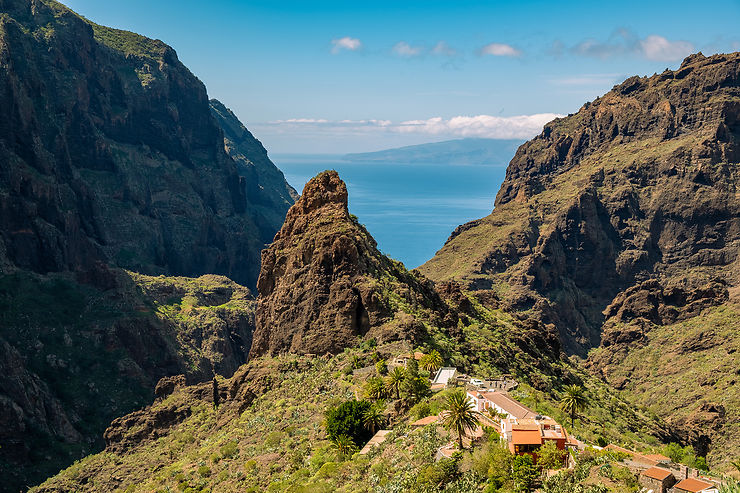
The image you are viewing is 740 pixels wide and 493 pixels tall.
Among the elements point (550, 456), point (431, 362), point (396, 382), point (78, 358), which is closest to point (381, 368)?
point (431, 362)

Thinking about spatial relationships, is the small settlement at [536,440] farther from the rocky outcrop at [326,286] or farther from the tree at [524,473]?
the rocky outcrop at [326,286]

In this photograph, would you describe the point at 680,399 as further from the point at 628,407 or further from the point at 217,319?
the point at 217,319

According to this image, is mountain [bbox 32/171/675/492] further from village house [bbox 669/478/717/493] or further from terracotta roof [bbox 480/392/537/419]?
village house [bbox 669/478/717/493]

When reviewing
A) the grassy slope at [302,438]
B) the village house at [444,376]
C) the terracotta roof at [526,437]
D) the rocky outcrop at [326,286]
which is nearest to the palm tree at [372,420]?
the grassy slope at [302,438]

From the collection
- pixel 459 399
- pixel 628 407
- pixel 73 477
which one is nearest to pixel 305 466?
pixel 459 399

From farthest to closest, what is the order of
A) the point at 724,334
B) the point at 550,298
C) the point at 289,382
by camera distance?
the point at 550,298 → the point at 724,334 → the point at 289,382

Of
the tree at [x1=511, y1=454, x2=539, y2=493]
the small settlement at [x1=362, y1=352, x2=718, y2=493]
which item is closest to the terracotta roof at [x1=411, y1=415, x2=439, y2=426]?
the small settlement at [x1=362, y1=352, x2=718, y2=493]
